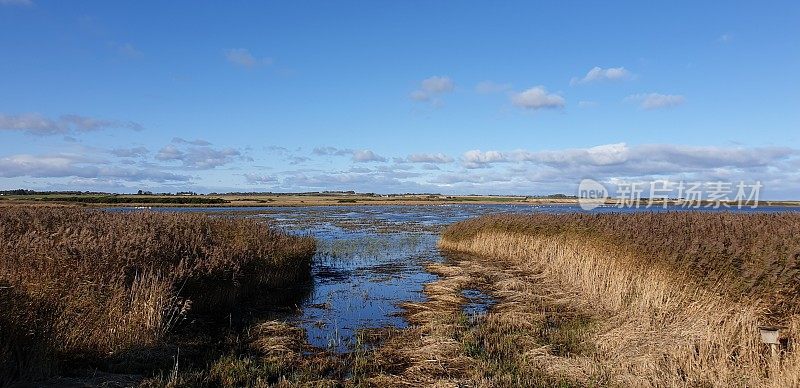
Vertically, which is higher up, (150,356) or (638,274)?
(638,274)

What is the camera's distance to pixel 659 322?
935 cm

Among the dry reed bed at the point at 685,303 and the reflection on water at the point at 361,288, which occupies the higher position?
the dry reed bed at the point at 685,303

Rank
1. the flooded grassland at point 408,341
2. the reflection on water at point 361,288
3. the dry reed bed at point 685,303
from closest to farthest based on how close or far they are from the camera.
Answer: the dry reed bed at point 685,303
the flooded grassland at point 408,341
the reflection on water at point 361,288

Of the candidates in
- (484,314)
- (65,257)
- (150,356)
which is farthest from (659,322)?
(65,257)

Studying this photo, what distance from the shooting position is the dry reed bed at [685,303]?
725 centimetres

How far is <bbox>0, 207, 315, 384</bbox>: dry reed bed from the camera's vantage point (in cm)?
708

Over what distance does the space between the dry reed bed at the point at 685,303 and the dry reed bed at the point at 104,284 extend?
693cm

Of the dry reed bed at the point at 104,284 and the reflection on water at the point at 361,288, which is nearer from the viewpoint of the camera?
the dry reed bed at the point at 104,284

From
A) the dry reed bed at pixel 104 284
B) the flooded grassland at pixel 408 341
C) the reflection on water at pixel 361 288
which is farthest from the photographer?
the reflection on water at pixel 361 288

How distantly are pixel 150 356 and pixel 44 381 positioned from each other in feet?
5.63

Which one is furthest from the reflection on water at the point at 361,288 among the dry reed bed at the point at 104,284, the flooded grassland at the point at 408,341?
the dry reed bed at the point at 104,284

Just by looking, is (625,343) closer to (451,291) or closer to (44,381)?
(451,291)

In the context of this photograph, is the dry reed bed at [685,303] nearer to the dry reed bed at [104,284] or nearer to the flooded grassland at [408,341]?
the flooded grassland at [408,341]

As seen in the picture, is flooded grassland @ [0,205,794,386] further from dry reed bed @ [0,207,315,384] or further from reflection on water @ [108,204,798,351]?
dry reed bed @ [0,207,315,384]
